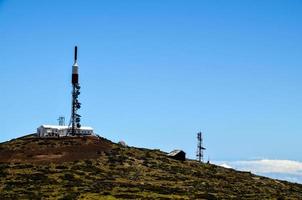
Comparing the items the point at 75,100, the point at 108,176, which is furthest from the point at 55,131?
the point at 108,176

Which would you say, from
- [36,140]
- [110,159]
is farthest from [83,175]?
[36,140]

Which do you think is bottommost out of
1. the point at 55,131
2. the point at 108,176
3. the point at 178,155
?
the point at 108,176

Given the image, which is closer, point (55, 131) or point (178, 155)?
point (178, 155)

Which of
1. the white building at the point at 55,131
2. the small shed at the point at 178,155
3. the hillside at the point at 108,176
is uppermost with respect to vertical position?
the white building at the point at 55,131

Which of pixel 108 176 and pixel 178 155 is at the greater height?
pixel 178 155

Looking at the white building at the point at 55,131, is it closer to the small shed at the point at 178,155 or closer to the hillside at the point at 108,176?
the hillside at the point at 108,176

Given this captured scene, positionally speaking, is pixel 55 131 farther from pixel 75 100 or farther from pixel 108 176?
pixel 108 176

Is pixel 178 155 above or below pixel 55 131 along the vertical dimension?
below

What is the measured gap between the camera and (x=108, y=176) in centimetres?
8244

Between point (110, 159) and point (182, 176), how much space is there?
13575 mm

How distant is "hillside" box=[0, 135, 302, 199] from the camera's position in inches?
2788

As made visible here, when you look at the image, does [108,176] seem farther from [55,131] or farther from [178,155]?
[55,131]

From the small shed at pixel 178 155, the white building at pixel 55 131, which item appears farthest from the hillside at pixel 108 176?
the white building at pixel 55 131

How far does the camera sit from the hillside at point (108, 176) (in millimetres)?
70812
